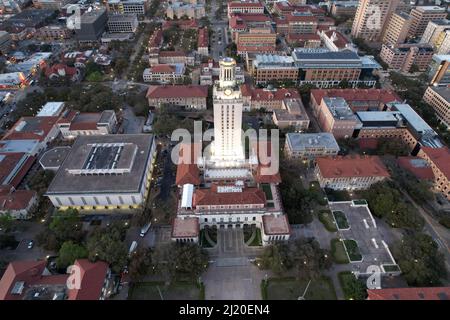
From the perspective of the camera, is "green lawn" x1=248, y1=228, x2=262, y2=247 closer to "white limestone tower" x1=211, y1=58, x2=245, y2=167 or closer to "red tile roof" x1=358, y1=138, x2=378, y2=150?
"white limestone tower" x1=211, y1=58, x2=245, y2=167

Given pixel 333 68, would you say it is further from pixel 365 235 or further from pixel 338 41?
pixel 365 235

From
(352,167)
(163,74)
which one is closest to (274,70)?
(163,74)

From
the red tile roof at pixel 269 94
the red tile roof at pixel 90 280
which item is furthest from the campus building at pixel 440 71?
the red tile roof at pixel 90 280

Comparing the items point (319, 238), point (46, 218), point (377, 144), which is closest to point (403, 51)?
point (377, 144)

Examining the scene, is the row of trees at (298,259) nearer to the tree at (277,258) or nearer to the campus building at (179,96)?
the tree at (277,258)

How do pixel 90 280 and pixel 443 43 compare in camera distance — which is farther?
pixel 443 43

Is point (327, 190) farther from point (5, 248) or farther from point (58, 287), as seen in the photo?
point (5, 248)
